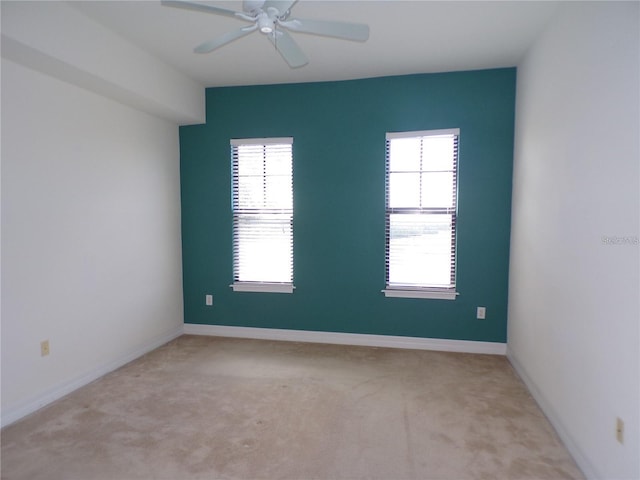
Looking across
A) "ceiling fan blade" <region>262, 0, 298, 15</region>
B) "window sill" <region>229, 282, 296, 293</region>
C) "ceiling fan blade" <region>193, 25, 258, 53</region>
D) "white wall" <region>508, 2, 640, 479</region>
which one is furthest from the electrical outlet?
"window sill" <region>229, 282, 296, 293</region>

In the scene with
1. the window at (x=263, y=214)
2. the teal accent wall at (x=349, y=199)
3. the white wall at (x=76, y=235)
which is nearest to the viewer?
the white wall at (x=76, y=235)

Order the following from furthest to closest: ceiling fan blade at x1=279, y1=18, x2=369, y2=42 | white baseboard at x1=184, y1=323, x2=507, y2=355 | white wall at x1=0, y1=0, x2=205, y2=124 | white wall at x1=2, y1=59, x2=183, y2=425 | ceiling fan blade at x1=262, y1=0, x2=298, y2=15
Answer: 1. white baseboard at x1=184, y1=323, x2=507, y2=355
2. white wall at x1=2, y1=59, x2=183, y2=425
3. white wall at x1=0, y1=0, x2=205, y2=124
4. ceiling fan blade at x1=279, y1=18, x2=369, y2=42
5. ceiling fan blade at x1=262, y1=0, x2=298, y2=15

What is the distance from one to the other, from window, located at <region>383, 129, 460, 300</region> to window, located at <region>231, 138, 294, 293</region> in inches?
43.8

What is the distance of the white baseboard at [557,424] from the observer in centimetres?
204

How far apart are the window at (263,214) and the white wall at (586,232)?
2367 millimetres

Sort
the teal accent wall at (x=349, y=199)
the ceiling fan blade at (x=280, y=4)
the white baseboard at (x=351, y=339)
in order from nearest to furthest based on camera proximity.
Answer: the ceiling fan blade at (x=280, y=4), the teal accent wall at (x=349, y=199), the white baseboard at (x=351, y=339)

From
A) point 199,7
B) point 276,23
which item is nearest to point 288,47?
point 276,23

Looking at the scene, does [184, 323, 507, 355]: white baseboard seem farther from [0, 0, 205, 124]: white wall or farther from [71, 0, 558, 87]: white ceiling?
[71, 0, 558, 87]: white ceiling

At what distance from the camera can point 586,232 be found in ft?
6.94

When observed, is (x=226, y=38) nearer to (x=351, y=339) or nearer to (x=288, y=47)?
(x=288, y=47)

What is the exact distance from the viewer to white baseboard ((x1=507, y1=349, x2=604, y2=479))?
2.04 m

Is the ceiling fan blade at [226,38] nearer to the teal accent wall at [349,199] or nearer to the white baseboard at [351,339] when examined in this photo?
the teal accent wall at [349,199]

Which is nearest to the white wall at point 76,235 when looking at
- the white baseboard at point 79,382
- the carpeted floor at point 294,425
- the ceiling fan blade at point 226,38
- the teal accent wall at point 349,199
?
Result: the white baseboard at point 79,382

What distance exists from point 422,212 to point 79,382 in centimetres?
344
